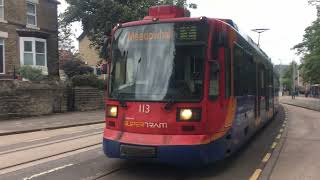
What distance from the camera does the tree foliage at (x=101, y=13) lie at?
37.5 m

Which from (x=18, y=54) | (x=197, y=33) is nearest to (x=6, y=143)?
(x=197, y=33)

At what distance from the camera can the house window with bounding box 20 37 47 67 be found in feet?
111

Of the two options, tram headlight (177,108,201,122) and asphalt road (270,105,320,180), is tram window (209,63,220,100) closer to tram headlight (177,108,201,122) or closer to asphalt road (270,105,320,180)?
tram headlight (177,108,201,122)

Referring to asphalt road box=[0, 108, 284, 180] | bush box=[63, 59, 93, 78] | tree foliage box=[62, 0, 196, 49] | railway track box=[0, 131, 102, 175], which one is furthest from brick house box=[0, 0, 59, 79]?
asphalt road box=[0, 108, 284, 180]

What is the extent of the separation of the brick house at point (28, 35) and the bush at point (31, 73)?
267 centimetres

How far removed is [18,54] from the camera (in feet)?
110

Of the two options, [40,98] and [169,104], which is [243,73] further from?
[40,98]

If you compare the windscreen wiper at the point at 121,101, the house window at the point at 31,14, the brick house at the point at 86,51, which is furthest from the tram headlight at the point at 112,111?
the brick house at the point at 86,51

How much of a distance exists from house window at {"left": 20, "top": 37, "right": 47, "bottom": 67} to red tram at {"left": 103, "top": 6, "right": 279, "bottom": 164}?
24617 mm

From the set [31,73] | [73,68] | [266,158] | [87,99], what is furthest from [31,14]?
[266,158]

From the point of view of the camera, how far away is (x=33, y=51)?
34.5m

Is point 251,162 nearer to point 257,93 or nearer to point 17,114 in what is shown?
point 257,93

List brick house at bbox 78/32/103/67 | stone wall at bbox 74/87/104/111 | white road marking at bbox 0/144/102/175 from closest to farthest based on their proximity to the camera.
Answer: white road marking at bbox 0/144/102/175
stone wall at bbox 74/87/104/111
brick house at bbox 78/32/103/67

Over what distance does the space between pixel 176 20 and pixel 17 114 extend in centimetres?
1791
